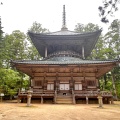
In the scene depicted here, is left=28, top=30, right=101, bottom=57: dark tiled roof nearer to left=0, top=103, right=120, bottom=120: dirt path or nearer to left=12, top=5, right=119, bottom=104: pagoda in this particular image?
left=12, top=5, right=119, bottom=104: pagoda

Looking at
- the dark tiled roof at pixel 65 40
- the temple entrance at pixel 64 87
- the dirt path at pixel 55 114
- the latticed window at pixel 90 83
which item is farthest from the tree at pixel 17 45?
the dirt path at pixel 55 114

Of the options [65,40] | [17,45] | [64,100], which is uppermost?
[17,45]

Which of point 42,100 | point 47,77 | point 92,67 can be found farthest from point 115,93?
point 42,100

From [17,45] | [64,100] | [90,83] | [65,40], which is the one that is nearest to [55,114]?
[64,100]

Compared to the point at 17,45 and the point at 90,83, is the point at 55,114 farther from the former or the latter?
the point at 17,45

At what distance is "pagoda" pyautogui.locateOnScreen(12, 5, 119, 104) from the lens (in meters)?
21.7

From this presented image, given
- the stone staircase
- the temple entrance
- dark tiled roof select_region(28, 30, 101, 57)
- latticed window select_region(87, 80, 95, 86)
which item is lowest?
the stone staircase

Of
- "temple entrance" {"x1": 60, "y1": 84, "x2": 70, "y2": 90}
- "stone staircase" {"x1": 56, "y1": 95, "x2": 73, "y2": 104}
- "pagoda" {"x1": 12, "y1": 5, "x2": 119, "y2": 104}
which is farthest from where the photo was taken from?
"temple entrance" {"x1": 60, "y1": 84, "x2": 70, "y2": 90}

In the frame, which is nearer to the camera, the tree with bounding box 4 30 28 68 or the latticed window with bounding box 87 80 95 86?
the latticed window with bounding box 87 80 95 86

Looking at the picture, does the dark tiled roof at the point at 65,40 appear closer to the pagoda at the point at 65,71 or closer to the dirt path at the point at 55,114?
the pagoda at the point at 65,71

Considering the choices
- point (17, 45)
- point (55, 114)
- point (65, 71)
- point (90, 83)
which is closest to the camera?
point (55, 114)

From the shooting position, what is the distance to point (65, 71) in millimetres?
24625

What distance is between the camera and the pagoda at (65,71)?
2170 cm

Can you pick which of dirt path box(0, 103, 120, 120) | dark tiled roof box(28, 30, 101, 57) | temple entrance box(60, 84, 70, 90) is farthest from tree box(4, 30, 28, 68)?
dirt path box(0, 103, 120, 120)
